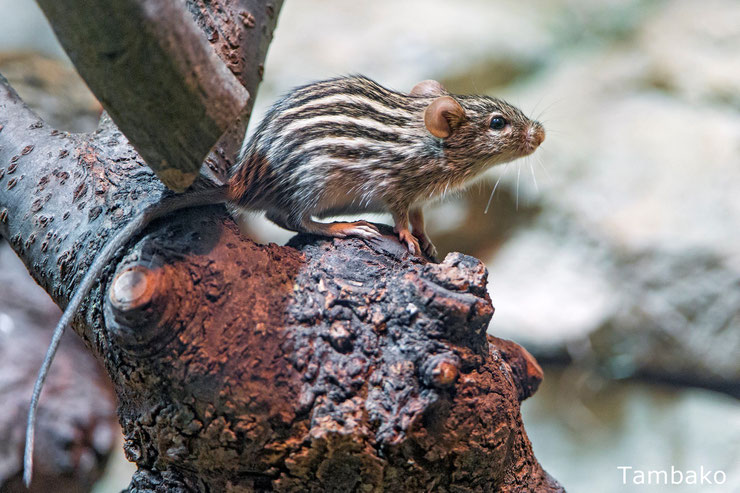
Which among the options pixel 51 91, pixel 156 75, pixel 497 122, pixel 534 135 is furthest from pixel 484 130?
pixel 51 91

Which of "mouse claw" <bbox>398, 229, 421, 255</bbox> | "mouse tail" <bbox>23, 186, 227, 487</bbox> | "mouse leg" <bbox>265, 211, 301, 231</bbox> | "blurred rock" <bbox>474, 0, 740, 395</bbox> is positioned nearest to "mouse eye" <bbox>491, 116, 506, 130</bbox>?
"mouse claw" <bbox>398, 229, 421, 255</bbox>

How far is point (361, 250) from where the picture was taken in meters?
2.18

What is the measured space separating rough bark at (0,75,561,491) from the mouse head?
2.88ft

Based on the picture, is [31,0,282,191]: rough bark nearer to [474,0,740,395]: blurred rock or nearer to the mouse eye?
the mouse eye

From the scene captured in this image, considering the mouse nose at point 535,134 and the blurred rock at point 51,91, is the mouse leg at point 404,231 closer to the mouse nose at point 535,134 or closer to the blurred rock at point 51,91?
the mouse nose at point 535,134

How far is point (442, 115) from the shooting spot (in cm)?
261

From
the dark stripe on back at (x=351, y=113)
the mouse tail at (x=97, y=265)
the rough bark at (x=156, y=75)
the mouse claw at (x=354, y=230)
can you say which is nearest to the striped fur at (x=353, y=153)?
the dark stripe on back at (x=351, y=113)

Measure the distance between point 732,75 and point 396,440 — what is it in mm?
5146

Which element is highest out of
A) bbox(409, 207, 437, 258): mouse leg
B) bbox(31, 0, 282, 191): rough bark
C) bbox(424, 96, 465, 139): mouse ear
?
bbox(424, 96, 465, 139): mouse ear

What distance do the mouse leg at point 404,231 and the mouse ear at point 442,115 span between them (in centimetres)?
36

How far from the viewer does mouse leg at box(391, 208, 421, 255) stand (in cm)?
236

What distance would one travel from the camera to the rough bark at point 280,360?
175cm

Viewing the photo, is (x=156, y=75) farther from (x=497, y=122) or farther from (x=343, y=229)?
(x=497, y=122)

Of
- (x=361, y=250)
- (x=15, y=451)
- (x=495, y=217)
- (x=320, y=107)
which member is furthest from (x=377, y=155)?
(x=495, y=217)
